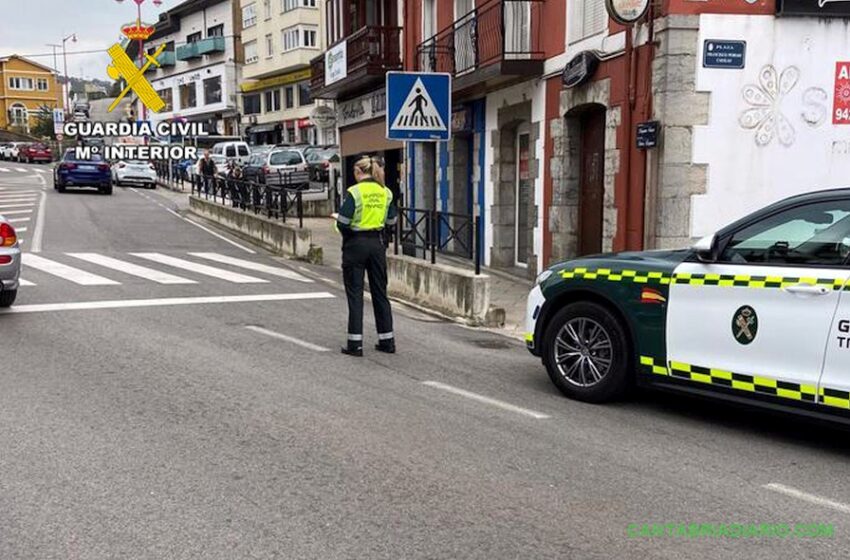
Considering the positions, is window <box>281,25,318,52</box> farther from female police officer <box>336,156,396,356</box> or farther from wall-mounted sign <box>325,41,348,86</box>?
female police officer <box>336,156,396,356</box>

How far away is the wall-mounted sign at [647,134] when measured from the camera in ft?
33.6

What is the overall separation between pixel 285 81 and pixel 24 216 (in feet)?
112

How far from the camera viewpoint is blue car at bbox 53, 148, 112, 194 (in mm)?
31422

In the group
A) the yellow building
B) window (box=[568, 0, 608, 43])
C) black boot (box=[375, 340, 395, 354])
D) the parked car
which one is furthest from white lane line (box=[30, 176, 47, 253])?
the yellow building

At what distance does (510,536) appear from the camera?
3889 mm

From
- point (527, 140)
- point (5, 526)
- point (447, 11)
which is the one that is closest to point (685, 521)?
point (5, 526)

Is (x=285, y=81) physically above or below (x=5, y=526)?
above

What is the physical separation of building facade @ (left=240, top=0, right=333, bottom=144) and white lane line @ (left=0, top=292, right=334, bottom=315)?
3768 cm

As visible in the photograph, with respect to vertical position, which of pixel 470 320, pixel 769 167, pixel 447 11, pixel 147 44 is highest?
pixel 147 44

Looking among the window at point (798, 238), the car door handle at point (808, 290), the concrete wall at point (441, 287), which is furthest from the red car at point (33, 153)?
the car door handle at point (808, 290)

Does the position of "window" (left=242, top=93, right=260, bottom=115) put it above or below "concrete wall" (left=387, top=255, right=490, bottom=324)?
above

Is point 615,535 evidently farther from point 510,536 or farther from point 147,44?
point 147,44

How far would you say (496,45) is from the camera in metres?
14.6

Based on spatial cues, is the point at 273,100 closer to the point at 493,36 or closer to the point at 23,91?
the point at 493,36
